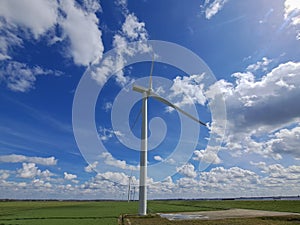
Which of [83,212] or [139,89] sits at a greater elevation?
[139,89]

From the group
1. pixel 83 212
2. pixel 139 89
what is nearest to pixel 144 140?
pixel 139 89

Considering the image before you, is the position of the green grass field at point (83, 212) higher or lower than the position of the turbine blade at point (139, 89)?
lower

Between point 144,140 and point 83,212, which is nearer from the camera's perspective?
point 144,140

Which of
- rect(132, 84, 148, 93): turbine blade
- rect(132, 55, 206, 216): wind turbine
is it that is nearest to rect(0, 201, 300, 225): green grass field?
rect(132, 55, 206, 216): wind turbine

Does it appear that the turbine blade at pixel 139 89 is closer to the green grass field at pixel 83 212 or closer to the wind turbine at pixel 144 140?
the wind turbine at pixel 144 140

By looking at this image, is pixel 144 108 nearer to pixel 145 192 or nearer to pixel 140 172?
pixel 140 172

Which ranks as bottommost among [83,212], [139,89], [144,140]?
[83,212]

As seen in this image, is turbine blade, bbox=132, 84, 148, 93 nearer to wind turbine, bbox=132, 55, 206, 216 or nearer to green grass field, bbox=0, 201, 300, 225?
wind turbine, bbox=132, 55, 206, 216

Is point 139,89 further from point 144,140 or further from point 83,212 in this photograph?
point 83,212

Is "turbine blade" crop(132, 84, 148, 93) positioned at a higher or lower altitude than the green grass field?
higher

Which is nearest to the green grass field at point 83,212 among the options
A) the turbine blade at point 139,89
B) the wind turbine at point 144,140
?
the wind turbine at point 144,140

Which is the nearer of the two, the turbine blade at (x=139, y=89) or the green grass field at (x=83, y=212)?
the green grass field at (x=83, y=212)

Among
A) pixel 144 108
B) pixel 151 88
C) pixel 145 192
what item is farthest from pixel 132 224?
pixel 151 88

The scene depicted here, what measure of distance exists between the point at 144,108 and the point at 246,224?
2839 cm
